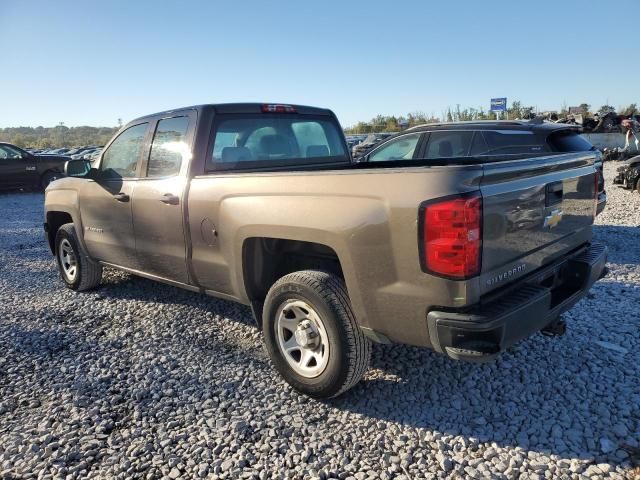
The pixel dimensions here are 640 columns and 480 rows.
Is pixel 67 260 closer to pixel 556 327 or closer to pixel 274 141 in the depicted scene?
pixel 274 141

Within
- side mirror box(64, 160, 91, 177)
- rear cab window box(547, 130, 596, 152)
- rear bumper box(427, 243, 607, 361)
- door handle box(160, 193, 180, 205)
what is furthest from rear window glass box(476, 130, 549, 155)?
side mirror box(64, 160, 91, 177)

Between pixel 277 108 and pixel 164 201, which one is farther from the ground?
pixel 277 108

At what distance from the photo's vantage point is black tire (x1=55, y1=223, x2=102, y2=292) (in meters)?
5.32

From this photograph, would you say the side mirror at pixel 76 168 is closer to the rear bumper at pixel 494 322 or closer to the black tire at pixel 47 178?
the rear bumper at pixel 494 322

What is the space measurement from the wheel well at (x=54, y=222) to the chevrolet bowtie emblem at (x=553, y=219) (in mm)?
5164

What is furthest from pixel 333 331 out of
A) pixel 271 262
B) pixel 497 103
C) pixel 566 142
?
pixel 497 103

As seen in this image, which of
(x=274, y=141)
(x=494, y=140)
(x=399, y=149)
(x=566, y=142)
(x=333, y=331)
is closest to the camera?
(x=333, y=331)

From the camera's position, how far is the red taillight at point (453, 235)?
2260 millimetres

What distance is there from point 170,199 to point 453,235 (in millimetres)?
2363

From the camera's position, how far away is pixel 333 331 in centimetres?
285

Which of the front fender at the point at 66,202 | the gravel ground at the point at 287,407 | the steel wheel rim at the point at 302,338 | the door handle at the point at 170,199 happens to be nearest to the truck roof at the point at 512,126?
the gravel ground at the point at 287,407

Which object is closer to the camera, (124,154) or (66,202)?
(124,154)

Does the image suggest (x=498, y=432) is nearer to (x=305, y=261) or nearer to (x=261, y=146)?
(x=305, y=261)

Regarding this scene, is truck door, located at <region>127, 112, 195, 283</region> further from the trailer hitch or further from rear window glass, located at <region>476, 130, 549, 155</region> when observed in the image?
rear window glass, located at <region>476, 130, 549, 155</region>
